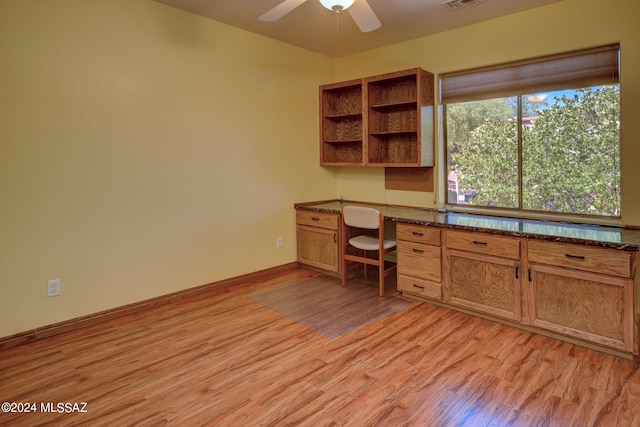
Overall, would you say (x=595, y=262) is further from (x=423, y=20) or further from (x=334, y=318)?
(x=423, y=20)

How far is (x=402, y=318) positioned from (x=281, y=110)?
258 cm

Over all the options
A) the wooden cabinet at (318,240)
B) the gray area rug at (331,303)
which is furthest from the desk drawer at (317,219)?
the gray area rug at (331,303)

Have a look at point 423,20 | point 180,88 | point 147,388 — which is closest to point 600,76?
point 423,20

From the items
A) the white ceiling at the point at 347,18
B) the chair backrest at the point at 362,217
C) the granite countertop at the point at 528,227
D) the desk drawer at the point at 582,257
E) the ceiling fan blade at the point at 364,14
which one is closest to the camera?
the ceiling fan blade at the point at 364,14

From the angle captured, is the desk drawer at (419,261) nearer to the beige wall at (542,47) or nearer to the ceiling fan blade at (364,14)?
the beige wall at (542,47)

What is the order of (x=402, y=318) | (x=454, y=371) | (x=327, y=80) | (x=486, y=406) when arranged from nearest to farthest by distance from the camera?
(x=486, y=406), (x=454, y=371), (x=402, y=318), (x=327, y=80)

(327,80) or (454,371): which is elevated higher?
(327,80)

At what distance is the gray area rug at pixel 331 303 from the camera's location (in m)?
3.09

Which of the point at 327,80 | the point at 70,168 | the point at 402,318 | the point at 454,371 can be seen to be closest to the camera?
the point at 454,371

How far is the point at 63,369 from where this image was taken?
2.43 meters

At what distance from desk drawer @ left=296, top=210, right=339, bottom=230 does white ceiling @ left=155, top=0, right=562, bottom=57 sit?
1.87 m

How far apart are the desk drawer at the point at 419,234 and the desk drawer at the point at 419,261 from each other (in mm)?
38

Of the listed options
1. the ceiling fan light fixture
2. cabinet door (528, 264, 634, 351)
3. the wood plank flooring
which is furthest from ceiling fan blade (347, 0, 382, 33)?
the wood plank flooring

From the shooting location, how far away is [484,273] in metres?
3.04
